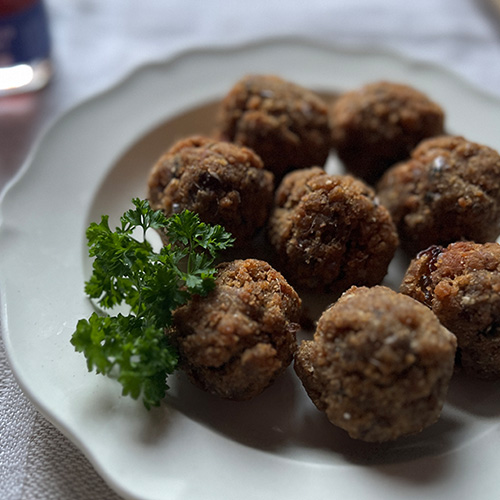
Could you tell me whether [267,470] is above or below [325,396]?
below

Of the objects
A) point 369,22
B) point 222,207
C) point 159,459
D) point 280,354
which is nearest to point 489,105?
point 369,22

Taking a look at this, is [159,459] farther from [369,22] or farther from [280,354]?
[369,22]

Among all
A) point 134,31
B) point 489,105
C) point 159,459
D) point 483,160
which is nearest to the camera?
point 159,459

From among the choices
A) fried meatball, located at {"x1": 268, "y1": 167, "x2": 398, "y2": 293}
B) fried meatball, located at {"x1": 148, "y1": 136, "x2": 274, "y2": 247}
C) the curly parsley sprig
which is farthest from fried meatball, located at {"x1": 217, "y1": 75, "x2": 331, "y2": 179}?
the curly parsley sprig

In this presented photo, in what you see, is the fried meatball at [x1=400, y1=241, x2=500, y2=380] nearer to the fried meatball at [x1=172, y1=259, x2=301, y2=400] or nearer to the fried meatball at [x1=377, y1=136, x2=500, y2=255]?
the fried meatball at [x1=377, y1=136, x2=500, y2=255]

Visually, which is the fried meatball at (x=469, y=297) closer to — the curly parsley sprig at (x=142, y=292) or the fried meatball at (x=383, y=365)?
the fried meatball at (x=383, y=365)

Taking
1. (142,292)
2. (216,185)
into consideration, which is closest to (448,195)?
(216,185)
